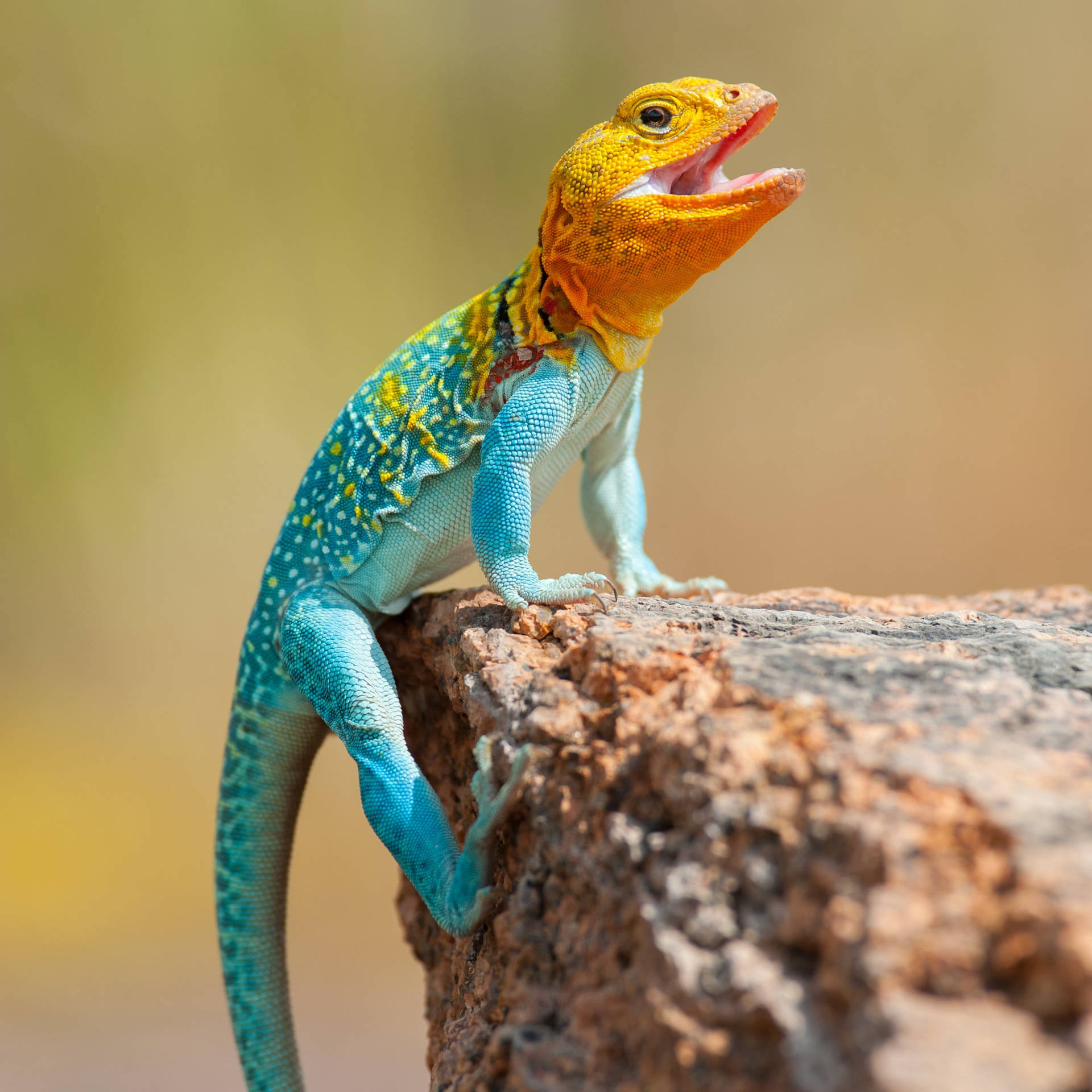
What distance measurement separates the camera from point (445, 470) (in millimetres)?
2695

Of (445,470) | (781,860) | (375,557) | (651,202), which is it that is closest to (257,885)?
(375,557)

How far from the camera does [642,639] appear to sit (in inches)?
73.9

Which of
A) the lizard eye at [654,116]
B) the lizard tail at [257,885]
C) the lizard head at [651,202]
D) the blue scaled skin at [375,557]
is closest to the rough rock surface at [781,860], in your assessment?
the blue scaled skin at [375,557]

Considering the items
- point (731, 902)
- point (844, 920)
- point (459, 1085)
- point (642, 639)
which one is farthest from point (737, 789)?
point (459, 1085)

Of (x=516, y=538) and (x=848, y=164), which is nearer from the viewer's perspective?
(x=516, y=538)

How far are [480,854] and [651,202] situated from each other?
1678 millimetres

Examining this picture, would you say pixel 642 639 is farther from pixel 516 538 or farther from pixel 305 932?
pixel 305 932

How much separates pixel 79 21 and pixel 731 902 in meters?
7.28

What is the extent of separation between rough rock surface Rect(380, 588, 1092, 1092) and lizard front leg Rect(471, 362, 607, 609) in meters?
0.11

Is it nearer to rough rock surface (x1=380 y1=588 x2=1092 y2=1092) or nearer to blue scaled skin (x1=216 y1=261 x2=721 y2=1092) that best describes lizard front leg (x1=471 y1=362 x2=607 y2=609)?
blue scaled skin (x1=216 y1=261 x2=721 y2=1092)

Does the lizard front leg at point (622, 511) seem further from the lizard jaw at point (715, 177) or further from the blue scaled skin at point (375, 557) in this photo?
A: the lizard jaw at point (715, 177)

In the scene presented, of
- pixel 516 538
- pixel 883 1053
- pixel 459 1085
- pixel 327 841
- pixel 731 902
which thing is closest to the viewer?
pixel 883 1053

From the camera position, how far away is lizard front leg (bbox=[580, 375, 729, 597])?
3252 millimetres

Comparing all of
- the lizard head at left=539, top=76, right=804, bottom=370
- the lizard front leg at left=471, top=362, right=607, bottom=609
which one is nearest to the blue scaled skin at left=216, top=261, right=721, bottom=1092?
the lizard front leg at left=471, top=362, right=607, bottom=609
